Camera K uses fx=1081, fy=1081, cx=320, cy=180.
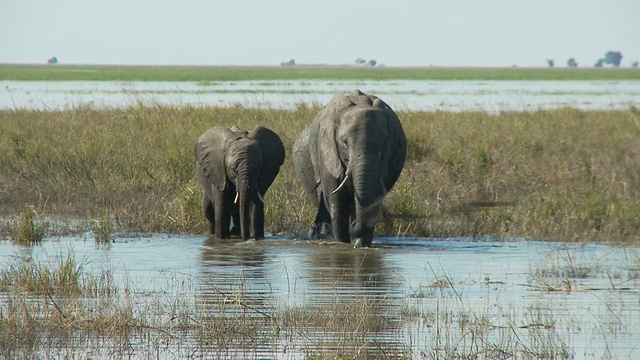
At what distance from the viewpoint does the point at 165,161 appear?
1784cm

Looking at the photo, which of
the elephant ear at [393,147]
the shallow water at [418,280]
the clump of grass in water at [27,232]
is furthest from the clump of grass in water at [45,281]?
the elephant ear at [393,147]

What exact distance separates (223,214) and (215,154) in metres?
0.89

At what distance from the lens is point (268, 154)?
46.8ft

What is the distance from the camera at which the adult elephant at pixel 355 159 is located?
12.5 meters

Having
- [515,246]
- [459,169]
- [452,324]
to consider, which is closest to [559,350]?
[452,324]

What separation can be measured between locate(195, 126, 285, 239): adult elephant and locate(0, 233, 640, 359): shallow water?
14.8 inches

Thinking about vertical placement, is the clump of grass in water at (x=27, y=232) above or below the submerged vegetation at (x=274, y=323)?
below

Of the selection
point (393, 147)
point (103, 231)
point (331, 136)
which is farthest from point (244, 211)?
point (393, 147)

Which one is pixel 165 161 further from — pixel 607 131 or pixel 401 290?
pixel 607 131

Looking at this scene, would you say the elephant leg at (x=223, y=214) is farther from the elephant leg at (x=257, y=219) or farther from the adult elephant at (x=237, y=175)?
Result: the elephant leg at (x=257, y=219)

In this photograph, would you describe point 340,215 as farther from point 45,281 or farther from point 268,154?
point 45,281

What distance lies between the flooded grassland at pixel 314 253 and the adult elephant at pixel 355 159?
1.57 feet

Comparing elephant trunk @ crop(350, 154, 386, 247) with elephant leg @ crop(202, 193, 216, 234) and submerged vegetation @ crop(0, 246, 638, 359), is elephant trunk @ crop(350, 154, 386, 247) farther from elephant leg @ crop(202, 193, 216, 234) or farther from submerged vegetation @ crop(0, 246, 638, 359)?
elephant leg @ crop(202, 193, 216, 234)

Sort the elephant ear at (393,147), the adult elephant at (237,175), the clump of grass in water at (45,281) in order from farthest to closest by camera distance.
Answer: the adult elephant at (237,175) < the elephant ear at (393,147) < the clump of grass in water at (45,281)
